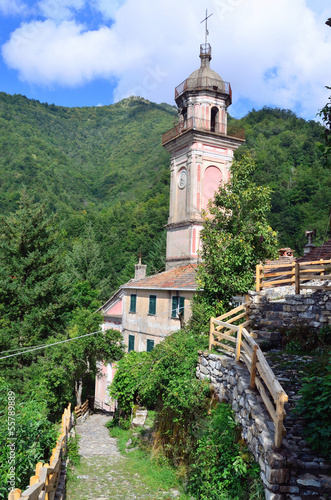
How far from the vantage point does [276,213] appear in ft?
211

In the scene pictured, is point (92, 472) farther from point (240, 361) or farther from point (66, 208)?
point (66, 208)

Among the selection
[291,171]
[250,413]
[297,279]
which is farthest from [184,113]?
[291,171]

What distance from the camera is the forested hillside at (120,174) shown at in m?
61.9

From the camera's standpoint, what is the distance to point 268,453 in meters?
6.25

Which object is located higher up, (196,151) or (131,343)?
(196,151)

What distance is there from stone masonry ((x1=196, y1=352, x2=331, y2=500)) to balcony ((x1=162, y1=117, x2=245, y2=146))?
20092 millimetres

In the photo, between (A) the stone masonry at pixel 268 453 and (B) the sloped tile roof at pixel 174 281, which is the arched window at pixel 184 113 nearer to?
(B) the sloped tile roof at pixel 174 281

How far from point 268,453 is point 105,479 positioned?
6.21 m

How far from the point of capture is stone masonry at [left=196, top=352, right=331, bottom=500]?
19.4ft

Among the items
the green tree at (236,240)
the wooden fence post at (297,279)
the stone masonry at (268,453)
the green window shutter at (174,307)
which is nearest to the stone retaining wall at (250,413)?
the stone masonry at (268,453)

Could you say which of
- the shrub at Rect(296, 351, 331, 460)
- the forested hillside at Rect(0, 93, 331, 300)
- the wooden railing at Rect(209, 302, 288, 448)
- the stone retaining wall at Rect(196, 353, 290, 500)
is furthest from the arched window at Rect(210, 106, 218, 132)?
the forested hillside at Rect(0, 93, 331, 300)

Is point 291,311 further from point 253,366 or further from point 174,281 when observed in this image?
point 174,281

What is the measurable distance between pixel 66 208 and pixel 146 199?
15.6 meters

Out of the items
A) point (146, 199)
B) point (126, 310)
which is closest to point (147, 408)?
point (126, 310)
